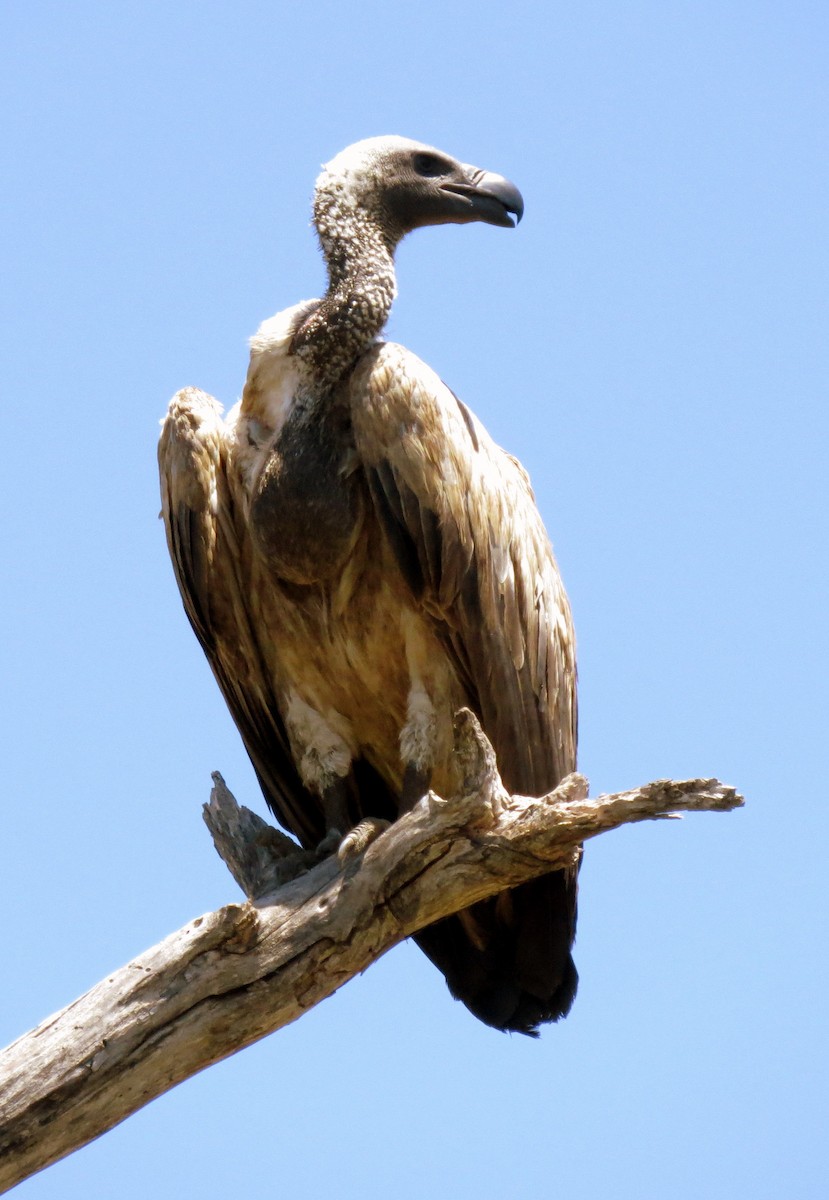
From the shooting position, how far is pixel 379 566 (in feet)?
21.4

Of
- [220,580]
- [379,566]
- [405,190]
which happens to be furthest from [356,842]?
[405,190]

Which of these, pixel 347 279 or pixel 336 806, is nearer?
pixel 347 279

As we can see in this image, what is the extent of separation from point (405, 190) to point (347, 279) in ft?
1.90

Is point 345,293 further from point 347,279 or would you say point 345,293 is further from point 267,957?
point 267,957

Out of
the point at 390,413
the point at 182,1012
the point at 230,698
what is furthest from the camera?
the point at 230,698

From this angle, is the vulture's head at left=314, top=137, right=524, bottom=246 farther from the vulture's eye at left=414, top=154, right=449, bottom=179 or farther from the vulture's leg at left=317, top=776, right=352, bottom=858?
the vulture's leg at left=317, top=776, right=352, bottom=858

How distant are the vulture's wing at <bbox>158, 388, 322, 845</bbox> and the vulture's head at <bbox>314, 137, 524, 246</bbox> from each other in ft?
3.16

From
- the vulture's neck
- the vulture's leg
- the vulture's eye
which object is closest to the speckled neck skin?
the vulture's neck

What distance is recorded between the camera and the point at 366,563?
6.54 m

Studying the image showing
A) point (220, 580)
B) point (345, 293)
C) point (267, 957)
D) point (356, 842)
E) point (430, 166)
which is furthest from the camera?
point (430, 166)

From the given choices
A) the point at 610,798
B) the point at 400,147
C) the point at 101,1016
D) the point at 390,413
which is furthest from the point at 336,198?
the point at 101,1016

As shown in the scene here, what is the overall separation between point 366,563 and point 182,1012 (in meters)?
1.90

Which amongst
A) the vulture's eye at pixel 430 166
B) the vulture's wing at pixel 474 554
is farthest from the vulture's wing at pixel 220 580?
the vulture's eye at pixel 430 166

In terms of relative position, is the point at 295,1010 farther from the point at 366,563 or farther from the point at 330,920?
the point at 366,563
